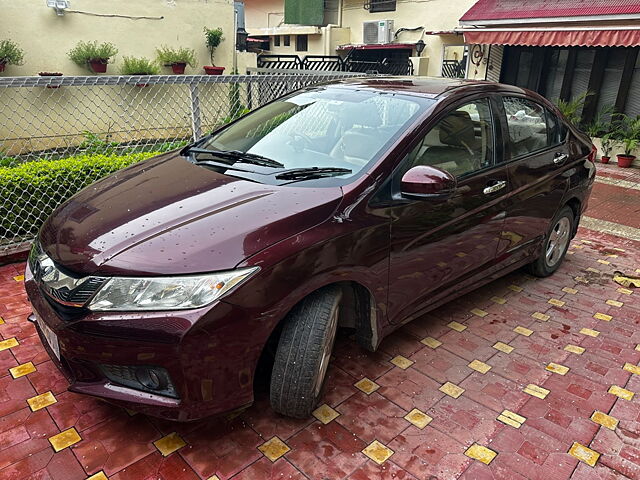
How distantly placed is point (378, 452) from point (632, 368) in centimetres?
181

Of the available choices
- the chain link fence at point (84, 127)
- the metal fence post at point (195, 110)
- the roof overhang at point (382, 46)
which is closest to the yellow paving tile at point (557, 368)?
the chain link fence at point (84, 127)

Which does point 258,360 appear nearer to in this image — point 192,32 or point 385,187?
point 385,187

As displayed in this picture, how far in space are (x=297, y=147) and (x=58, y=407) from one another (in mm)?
1827

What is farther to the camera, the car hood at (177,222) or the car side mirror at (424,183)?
the car side mirror at (424,183)

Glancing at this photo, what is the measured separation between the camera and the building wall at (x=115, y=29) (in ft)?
26.5

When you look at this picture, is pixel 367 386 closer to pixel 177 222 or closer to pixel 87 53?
pixel 177 222

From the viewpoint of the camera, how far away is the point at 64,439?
2221 mm

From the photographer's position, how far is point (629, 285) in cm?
414

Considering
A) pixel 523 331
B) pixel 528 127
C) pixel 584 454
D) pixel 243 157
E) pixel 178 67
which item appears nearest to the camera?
pixel 584 454

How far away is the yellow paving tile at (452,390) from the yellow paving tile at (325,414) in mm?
636

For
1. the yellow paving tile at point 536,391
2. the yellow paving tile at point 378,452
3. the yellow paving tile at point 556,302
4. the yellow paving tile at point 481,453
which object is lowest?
the yellow paving tile at point 556,302

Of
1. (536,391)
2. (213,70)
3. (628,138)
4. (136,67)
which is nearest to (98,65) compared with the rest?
(136,67)

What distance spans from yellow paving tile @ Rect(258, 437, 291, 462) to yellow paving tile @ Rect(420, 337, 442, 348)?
124 cm

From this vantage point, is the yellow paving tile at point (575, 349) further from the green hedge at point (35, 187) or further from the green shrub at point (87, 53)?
the green shrub at point (87, 53)
